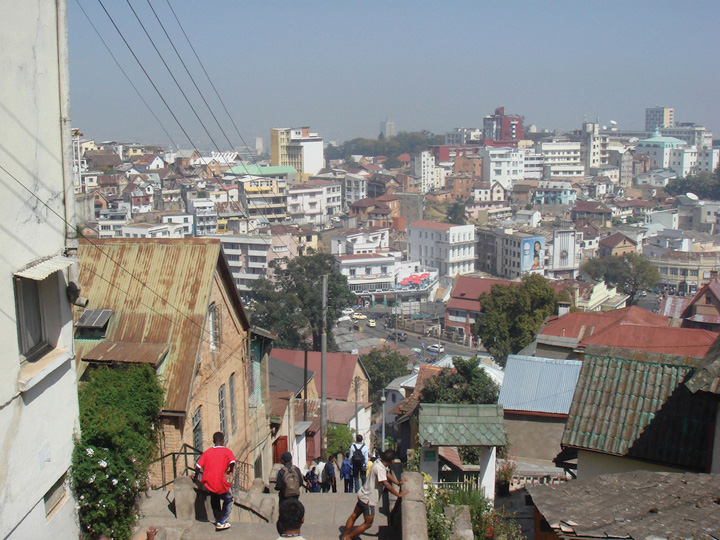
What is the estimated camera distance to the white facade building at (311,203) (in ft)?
285

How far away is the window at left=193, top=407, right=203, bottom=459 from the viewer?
9.02 m

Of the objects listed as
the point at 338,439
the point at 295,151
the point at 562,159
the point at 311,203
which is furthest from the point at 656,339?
the point at 562,159

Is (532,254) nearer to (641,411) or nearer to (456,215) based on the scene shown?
(456,215)

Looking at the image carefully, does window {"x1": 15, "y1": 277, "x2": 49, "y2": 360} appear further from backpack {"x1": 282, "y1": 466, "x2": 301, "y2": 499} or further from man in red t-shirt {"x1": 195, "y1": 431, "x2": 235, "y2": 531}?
backpack {"x1": 282, "y1": 466, "x2": 301, "y2": 499}

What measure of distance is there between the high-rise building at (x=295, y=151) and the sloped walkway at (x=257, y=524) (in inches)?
4314

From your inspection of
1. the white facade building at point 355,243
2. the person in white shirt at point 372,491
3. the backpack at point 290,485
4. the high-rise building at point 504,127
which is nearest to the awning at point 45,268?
the backpack at point 290,485

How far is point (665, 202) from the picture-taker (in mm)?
108062

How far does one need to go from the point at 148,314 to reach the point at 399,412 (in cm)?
1128

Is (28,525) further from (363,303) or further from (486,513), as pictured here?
(363,303)

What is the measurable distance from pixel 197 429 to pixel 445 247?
62.0 metres

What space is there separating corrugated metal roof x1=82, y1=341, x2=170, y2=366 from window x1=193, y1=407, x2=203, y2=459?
0.97m

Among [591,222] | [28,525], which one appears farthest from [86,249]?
[591,222]

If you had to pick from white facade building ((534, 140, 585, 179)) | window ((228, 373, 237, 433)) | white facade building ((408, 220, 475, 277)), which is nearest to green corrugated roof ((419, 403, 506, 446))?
window ((228, 373, 237, 433))

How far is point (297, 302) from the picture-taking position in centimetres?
3803
